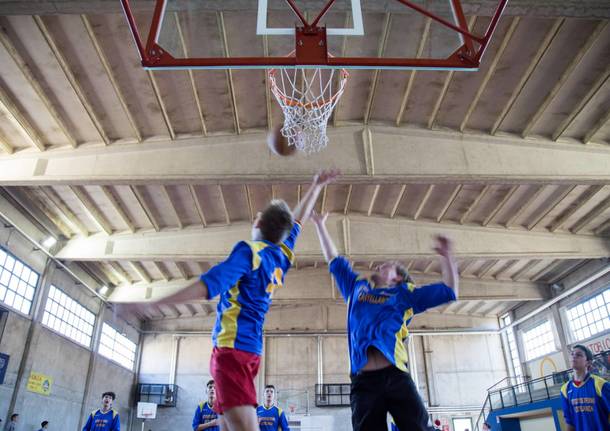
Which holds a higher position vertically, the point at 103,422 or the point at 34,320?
the point at 34,320

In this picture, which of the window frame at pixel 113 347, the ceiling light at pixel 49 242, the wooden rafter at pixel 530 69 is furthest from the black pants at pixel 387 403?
the window frame at pixel 113 347

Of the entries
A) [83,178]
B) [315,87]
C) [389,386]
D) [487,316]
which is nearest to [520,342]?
[487,316]

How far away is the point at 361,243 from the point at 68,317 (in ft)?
39.5

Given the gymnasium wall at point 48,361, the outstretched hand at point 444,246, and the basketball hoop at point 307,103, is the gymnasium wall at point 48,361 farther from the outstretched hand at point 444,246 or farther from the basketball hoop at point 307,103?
the outstretched hand at point 444,246

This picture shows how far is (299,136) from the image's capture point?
32.8 feet

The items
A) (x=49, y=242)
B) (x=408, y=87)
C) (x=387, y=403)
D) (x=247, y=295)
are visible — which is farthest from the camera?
(x=49, y=242)

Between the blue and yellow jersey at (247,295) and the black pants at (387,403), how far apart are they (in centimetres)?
84

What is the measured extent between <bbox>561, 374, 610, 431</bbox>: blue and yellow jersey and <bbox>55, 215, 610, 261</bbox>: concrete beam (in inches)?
357

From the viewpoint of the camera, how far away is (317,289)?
69.8 ft

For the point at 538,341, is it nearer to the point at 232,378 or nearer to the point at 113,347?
the point at 113,347

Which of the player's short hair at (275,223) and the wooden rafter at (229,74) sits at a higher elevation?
the wooden rafter at (229,74)

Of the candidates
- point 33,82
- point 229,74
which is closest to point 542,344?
point 229,74

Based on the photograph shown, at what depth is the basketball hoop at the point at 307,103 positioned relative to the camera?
9.63m

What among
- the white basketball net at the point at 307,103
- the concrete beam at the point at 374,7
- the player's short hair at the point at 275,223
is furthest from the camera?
the white basketball net at the point at 307,103
